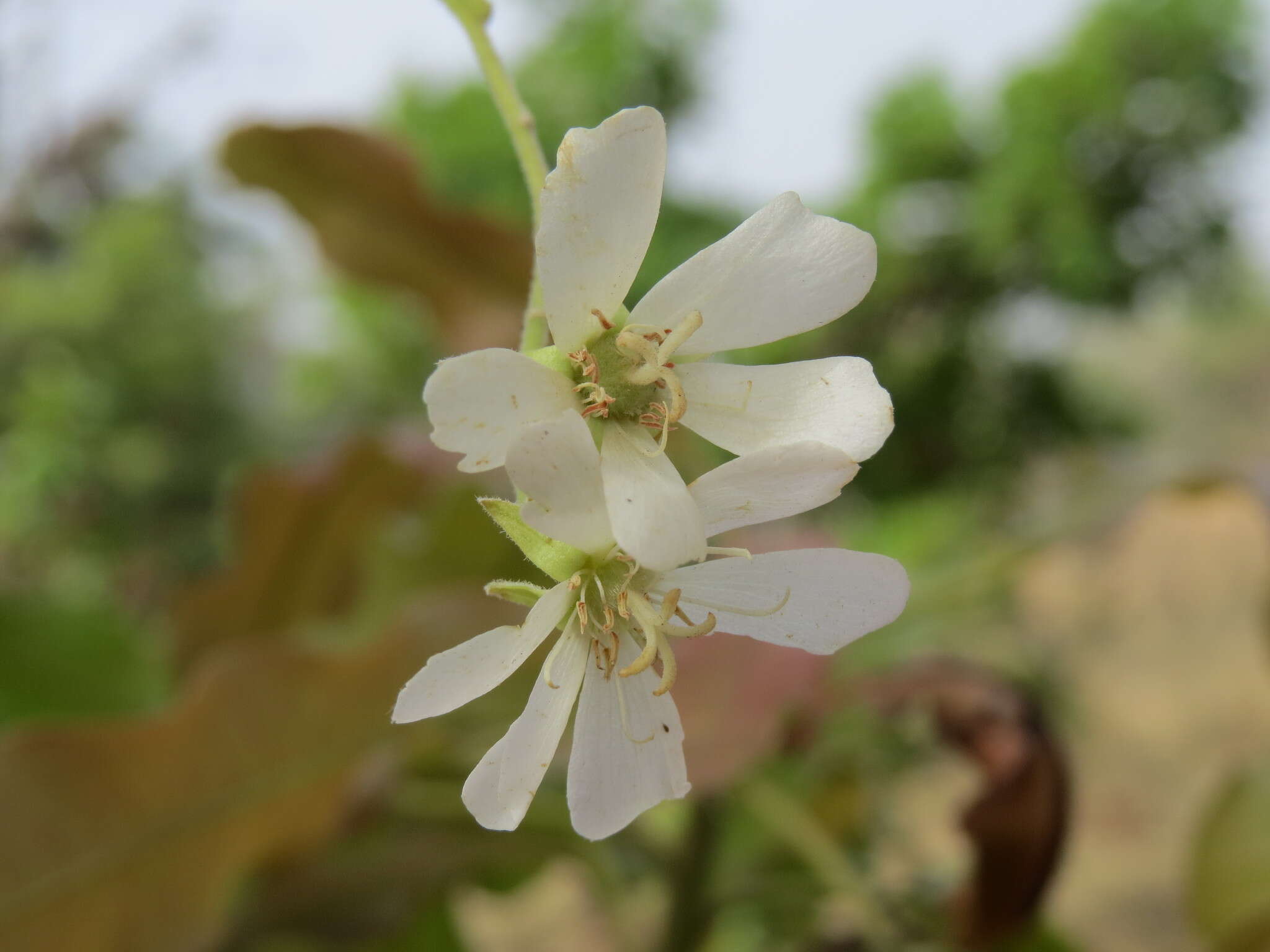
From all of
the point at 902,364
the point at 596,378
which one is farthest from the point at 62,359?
the point at 596,378

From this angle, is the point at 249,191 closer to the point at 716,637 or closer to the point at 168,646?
the point at 168,646

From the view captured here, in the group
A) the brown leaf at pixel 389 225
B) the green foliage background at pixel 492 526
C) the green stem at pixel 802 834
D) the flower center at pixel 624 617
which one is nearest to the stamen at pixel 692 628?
the flower center at pixel 624 617

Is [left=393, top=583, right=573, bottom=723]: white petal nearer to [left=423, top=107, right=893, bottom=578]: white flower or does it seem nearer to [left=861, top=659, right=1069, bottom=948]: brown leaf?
[left=423, top=107, right=893, bottom=578]: white flower

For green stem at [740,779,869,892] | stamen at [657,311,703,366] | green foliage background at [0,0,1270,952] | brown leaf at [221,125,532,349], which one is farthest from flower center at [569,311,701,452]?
brown leaf at [221,125,532,349]

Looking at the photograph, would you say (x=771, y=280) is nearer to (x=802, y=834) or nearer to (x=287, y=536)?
(x=802, y=834)

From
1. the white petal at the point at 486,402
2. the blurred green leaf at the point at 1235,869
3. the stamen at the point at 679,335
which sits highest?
the white petal at the point at 486,402

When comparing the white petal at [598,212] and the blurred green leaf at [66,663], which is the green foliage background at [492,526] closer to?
the blurred green leaf at [66,663]
